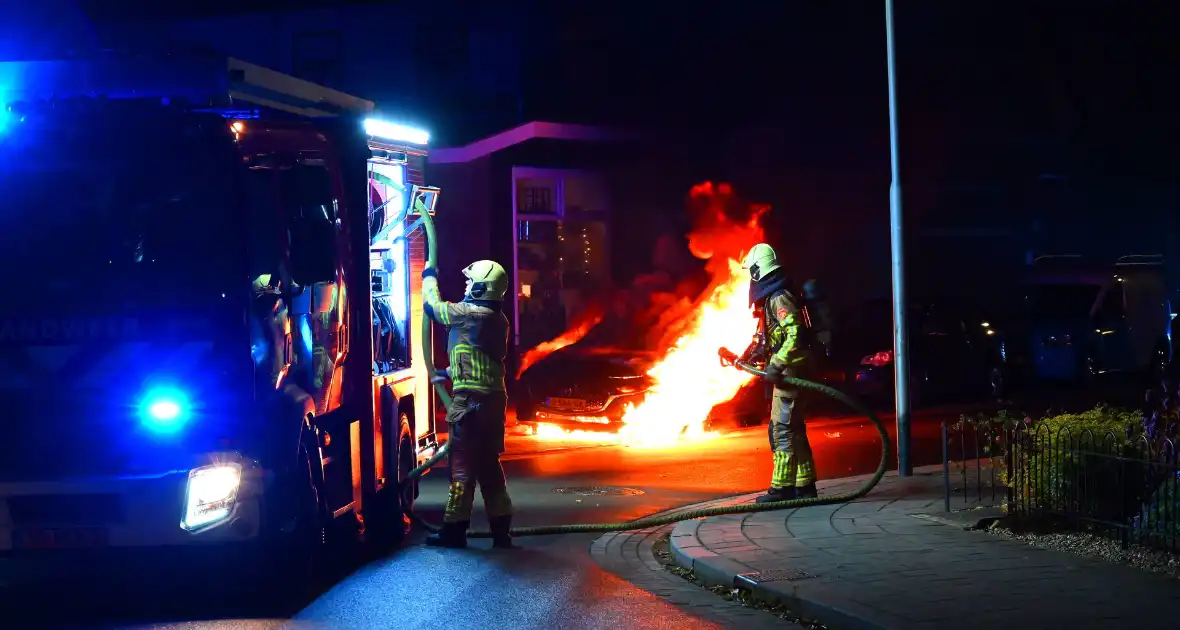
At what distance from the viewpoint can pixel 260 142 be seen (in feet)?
25.6

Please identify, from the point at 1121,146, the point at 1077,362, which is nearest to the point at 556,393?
the point at 1077,362

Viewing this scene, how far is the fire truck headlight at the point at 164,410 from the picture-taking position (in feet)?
23.3

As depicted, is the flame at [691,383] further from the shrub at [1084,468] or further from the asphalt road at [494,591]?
the shrub at [1084,468]

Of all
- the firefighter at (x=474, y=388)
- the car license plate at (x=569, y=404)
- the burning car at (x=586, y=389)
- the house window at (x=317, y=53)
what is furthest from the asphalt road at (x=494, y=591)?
the house window at (x=317, y=53)

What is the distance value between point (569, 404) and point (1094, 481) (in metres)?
8.65

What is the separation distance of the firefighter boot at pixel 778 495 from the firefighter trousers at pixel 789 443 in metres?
0.05

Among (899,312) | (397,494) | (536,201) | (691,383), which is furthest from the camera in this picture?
(536,201)

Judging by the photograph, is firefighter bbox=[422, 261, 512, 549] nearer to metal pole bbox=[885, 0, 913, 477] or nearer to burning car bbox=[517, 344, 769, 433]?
metal pole bbox=[885, 0, 913, 477]

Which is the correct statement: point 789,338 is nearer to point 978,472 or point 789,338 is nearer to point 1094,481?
point 978,472

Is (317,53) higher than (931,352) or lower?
higher

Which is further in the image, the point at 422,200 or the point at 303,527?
the point at 422,200

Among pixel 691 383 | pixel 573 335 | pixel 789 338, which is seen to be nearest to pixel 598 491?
pixel 789 338

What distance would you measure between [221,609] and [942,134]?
28530 mm

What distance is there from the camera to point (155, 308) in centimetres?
721
